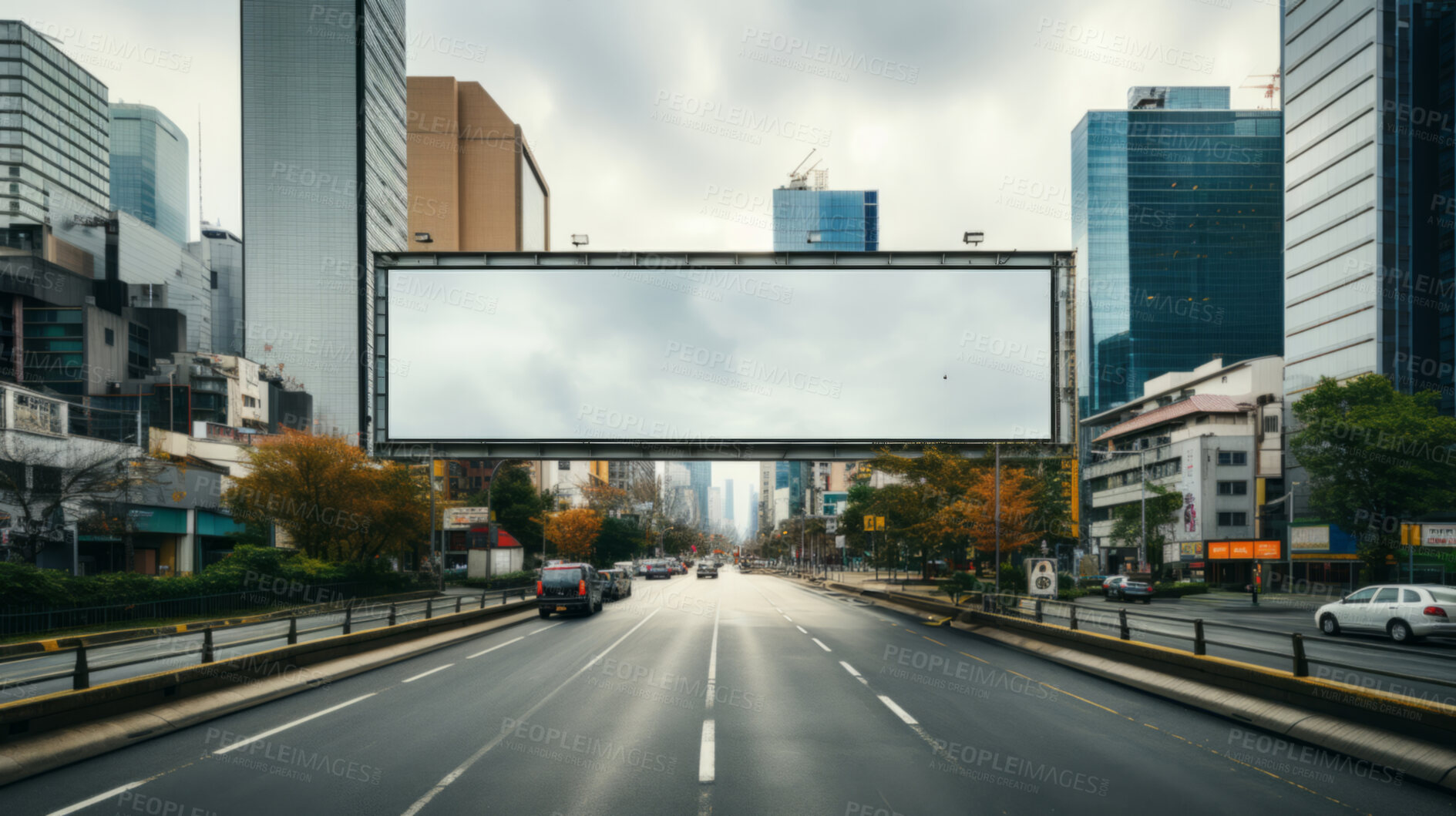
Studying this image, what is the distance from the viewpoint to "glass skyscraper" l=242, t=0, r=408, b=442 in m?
150

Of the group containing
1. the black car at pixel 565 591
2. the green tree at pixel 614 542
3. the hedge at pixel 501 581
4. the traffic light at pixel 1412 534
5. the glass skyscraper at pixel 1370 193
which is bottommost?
the green tree at pixel 614 542

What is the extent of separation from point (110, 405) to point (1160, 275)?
176200mm

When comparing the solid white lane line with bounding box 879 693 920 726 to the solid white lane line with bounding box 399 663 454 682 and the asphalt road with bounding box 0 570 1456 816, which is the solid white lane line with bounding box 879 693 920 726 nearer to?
the asphalt road with bounding box 0 570 1456 816

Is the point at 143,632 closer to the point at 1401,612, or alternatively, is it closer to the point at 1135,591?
the point at 1401,612

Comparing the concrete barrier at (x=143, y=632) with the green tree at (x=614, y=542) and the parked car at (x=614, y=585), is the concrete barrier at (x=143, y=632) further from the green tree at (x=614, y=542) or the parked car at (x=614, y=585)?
the green tree at (x=614, y=542)

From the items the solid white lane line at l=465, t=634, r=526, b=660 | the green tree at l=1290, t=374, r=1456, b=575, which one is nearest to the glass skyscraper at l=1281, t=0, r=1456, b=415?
the green tree at l=1290, t=374, r=1456, b=575

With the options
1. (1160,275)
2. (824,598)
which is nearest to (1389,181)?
(824,598)

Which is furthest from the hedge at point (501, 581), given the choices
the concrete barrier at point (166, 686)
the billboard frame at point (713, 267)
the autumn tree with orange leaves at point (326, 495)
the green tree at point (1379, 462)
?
the green tree at point (1379, 462)

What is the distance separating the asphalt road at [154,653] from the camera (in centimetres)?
1343

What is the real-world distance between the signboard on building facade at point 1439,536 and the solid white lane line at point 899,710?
95.5ft

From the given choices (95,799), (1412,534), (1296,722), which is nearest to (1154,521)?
(1412,534)

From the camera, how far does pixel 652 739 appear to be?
1109 cm

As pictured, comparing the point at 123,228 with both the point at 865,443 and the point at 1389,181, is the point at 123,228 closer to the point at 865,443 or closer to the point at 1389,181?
the point at 865,443

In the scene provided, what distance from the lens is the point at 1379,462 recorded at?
52531mm
